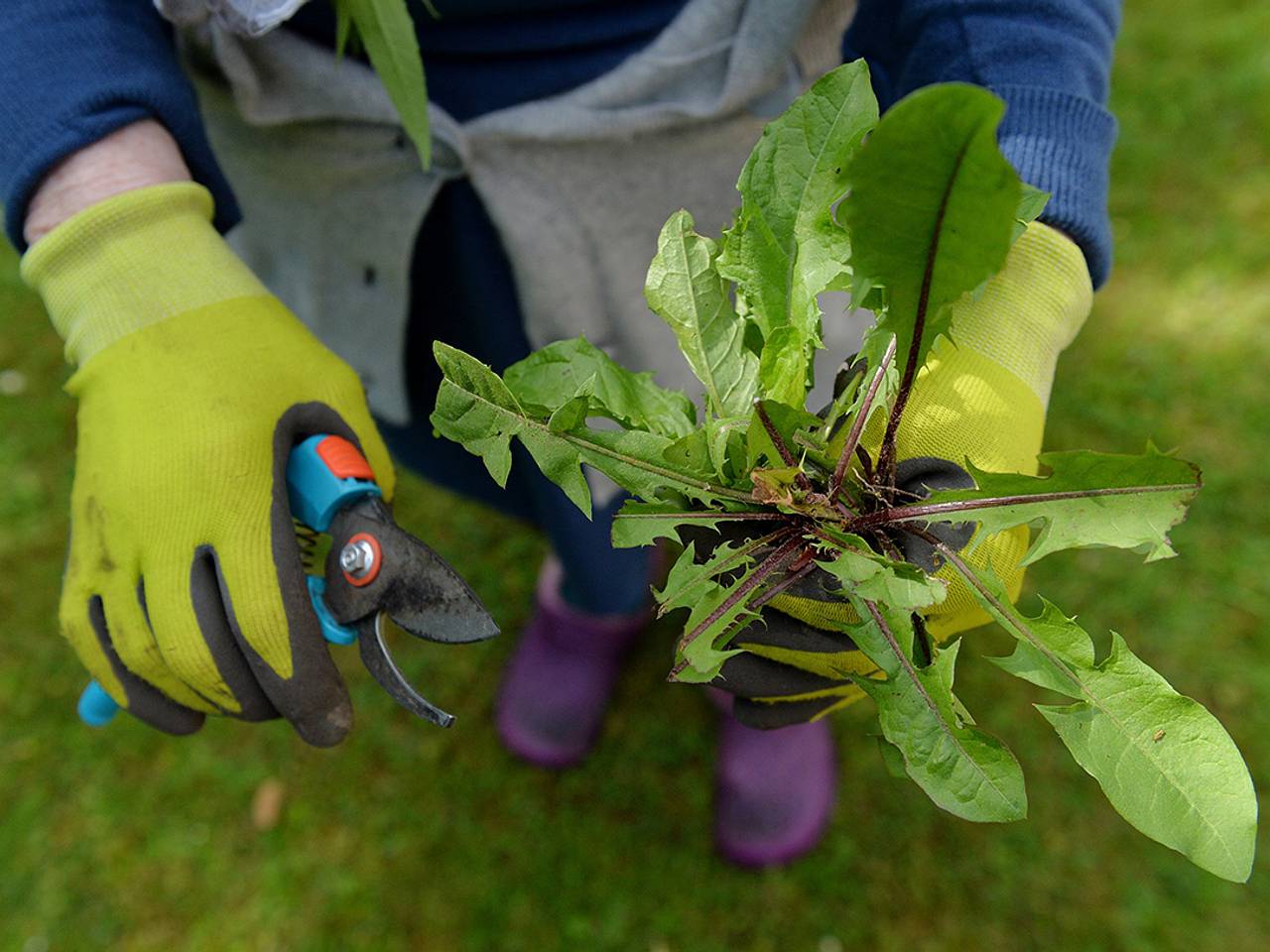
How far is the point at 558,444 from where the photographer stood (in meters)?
0.92

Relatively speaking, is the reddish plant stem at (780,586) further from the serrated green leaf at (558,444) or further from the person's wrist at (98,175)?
the person's wrist at (98,175)

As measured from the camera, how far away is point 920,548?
35.9 inches

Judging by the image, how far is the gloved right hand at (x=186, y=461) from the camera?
1.05 meters

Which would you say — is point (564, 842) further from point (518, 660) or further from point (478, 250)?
point (478, 250)

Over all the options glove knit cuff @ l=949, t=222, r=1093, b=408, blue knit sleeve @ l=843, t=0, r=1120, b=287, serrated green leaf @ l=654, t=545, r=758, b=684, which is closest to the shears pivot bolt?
serrated green leaf @ l=654, t=545, r=758, b=684

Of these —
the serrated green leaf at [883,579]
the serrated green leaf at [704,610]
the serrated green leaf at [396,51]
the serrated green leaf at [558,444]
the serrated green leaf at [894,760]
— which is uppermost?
the serrated green leaf at [396,51]

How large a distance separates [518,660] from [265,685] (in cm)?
122

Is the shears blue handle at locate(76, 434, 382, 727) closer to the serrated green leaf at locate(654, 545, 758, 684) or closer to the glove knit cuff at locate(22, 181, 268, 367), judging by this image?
the glove knit cuff at locate(22, 181, 268, 367)

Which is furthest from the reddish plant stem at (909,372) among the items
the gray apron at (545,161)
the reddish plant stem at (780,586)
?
the gray apron at (545,161)

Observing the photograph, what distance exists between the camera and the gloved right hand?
105cm

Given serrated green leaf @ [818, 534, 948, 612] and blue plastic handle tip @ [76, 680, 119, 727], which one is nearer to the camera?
serrated green leaf @ [818, 534, 948, 612]

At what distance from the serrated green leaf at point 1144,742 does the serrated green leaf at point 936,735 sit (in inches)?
2.5

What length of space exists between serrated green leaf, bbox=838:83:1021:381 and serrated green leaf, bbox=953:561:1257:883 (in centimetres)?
27

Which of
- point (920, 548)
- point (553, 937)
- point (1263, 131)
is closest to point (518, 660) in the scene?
point (553, 937)
